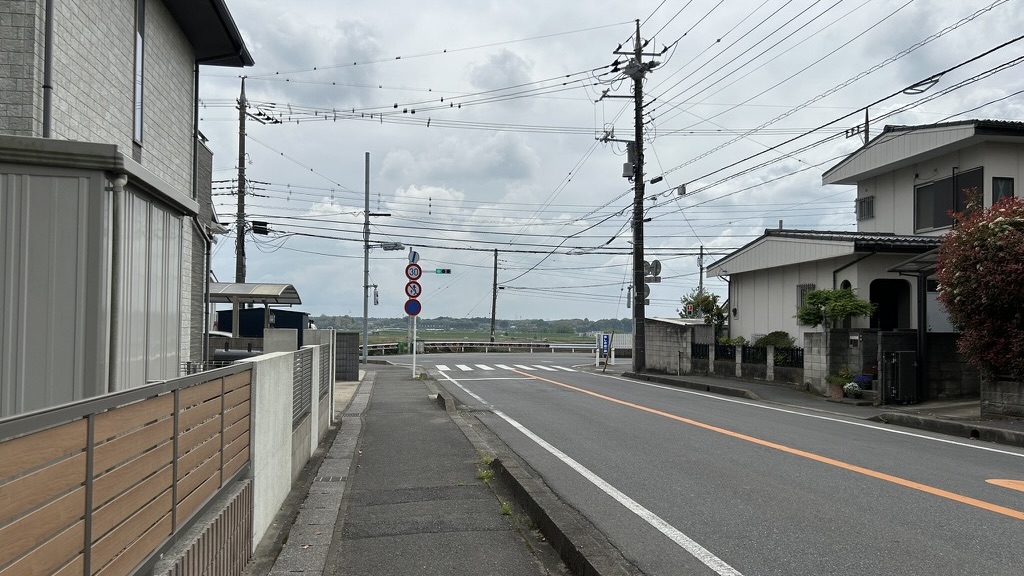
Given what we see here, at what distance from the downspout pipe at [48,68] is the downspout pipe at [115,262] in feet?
10.8

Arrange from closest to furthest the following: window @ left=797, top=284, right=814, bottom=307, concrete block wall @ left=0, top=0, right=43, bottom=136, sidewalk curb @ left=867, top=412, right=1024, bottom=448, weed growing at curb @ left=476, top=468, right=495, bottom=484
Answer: concrete block wall @ left=0, top=0, right=43, bottom=136 < weed growing at curb @ left=476, top=468, right=495, bottom=484 < sidewalk curb @ left=867, top=412, right=1024, bottom=448 < window @ left=797, top=284, right=814, bottom=307

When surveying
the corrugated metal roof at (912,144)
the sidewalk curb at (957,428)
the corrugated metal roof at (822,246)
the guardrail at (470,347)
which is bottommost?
the guardrail at (470,347)

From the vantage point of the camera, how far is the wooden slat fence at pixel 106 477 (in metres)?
2.06

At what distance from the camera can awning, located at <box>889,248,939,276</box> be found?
15.7m

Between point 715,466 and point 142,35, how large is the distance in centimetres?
908

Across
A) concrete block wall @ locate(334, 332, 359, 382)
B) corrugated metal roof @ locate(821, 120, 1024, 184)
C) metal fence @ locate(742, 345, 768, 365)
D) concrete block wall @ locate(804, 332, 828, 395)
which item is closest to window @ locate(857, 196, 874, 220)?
corrugated metal roof @ locate(821, 120, 1024, 184)

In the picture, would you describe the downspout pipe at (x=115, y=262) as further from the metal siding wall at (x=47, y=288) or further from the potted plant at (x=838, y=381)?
the potted plant at (x=838, y=381)

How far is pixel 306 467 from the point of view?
29.2 feet

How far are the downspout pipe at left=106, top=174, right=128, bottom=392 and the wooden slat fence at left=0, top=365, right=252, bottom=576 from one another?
0.50m

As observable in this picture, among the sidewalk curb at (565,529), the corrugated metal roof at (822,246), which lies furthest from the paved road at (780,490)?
the corrugated metal roof at (822,246)

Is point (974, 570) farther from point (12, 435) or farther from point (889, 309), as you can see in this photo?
point (889, 309)

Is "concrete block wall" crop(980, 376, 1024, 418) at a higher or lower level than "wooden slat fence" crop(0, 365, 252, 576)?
lower

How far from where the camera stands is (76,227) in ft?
12.4

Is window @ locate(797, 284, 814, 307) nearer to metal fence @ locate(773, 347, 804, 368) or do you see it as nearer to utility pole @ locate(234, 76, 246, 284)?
metal fence @ locate(773, 347, 804, 368)
